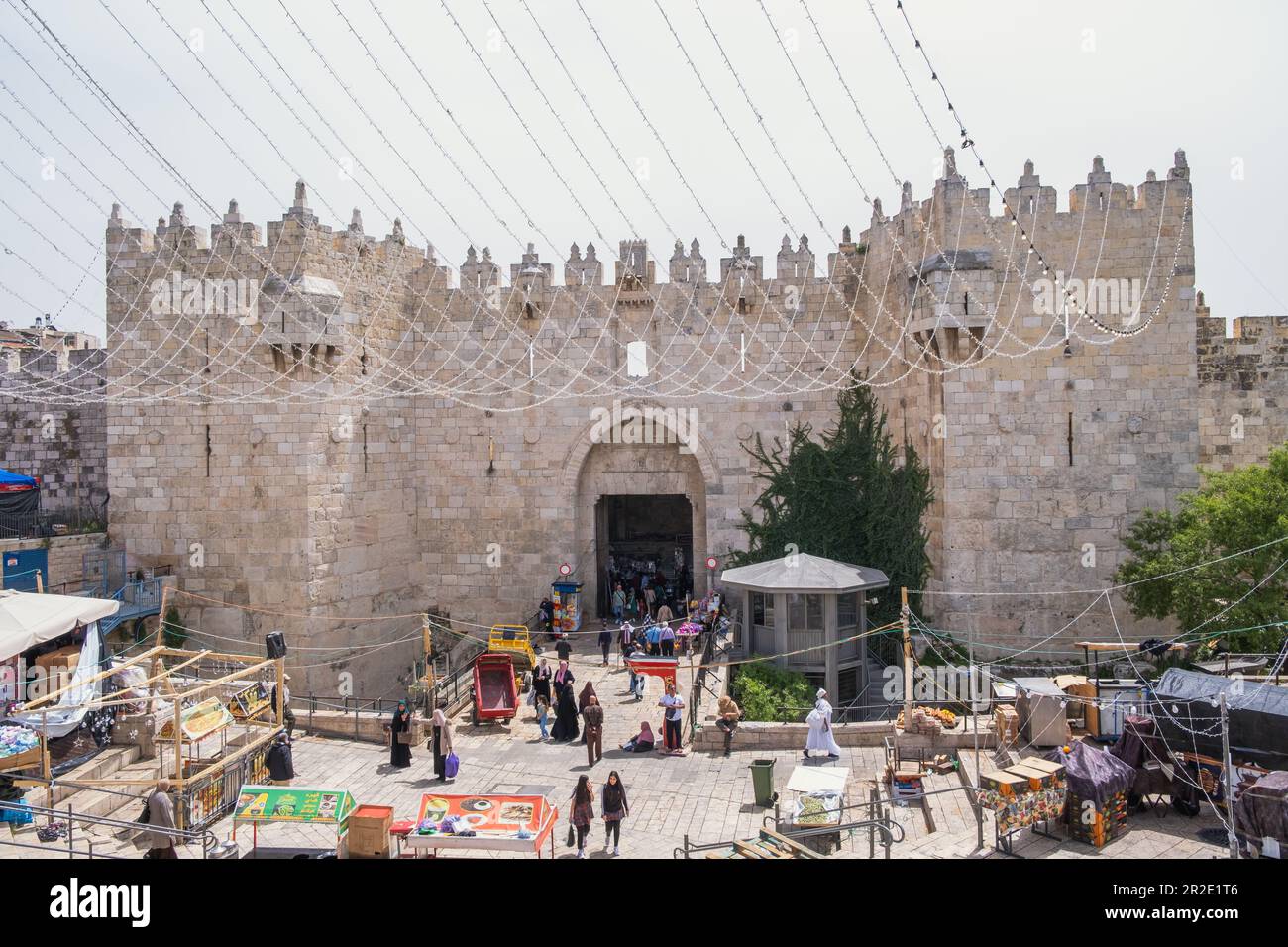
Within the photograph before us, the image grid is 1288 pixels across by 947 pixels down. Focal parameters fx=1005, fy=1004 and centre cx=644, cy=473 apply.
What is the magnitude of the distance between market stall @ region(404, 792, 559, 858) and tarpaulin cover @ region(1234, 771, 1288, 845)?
632cm

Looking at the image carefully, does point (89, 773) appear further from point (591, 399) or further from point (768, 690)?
point (591, 399)

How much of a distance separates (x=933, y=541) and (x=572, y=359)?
8124 mm

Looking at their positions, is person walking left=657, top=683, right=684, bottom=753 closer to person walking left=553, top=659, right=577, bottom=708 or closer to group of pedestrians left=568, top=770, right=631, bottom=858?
person walking left=553, top=659, right=577, bottom=708

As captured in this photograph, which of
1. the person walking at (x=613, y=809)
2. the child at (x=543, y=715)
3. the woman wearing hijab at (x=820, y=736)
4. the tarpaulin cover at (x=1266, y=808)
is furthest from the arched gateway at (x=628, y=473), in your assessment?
the tarpaulin cover at (x=1266, y=808)

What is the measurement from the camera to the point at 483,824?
29.8 feet

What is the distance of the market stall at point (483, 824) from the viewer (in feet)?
29.3

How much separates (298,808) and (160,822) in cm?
165

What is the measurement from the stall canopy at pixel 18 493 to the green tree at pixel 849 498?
14.1 meters

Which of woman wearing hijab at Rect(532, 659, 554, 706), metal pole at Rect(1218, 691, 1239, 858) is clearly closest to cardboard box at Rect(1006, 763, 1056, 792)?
metal pole at Rect(1218, 691, 1239, 858)

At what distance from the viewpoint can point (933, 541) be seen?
1769 centimetres

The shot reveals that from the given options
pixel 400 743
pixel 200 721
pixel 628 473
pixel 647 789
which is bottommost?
pixel 647 789

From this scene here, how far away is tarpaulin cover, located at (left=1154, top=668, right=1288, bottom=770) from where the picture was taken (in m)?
9.84

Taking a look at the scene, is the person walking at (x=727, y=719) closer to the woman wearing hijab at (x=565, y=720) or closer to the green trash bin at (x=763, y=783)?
the green trash bin at (x=763, y=783)

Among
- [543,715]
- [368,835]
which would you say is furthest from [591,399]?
[368,835]
